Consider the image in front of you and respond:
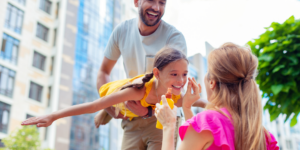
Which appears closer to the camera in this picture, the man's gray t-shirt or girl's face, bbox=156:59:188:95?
girl's face, bbox=156:59:188:95

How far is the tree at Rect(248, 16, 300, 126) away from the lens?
2771mm

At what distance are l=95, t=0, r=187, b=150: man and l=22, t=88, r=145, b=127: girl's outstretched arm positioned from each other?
8 centimetres

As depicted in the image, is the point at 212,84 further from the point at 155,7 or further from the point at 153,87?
the point at 155,7

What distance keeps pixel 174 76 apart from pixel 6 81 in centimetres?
926

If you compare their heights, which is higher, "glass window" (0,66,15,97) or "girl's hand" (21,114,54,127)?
"glass window" (0,66,15,97)

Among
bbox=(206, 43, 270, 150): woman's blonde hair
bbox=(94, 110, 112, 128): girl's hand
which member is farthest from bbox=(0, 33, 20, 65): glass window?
bbox=(206, 43, 270, 150): woman's blonde hair

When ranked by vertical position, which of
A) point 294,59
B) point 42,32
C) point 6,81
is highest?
point 42,32

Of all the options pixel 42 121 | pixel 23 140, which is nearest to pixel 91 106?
pixel 42 121

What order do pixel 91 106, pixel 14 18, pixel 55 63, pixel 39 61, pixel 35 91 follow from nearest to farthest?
pixel 91 106, pixel 14 18, pixel 35 91, pixel 39 61, pixel 55 63

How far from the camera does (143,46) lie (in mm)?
1781

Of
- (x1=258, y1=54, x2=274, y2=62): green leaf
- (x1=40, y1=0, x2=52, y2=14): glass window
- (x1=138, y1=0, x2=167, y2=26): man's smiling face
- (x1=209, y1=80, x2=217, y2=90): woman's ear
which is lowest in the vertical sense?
(x1=209, y1=80, x2=217, y2=90): woman's ear

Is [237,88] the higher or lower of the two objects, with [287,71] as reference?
lower

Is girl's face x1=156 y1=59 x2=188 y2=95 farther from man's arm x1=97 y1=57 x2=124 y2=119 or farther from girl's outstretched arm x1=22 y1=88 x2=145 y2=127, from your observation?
man's arm x1=97 y1=57 x2=124 y2=119

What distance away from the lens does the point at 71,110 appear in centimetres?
149
